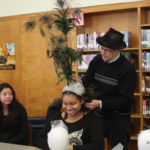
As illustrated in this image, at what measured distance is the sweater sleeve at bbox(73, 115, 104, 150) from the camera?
1660mm

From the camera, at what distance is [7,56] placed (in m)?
4.62

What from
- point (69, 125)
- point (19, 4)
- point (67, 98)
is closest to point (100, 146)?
point (69, 125)

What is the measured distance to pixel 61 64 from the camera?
1584 millimetres

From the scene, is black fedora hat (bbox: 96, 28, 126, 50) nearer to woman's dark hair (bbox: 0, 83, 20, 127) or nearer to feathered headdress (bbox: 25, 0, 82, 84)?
feathered headdress (bbox: 25, 0, 82, 84)

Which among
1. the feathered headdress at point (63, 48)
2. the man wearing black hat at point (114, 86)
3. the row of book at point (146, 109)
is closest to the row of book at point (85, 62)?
the row of book at point (146, 109)

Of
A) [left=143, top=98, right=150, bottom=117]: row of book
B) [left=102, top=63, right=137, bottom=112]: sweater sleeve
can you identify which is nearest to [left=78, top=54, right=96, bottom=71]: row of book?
[left=143, top=98, right=150, bottom=117]: row of book

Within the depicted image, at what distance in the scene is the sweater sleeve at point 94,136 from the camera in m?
Answer: 1.66

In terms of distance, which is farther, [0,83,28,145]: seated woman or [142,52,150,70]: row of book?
[142,52,150,70]: row of book

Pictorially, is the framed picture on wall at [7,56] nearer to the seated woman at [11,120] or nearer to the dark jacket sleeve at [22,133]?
the seated woman at [11,120]

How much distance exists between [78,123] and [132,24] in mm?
2397

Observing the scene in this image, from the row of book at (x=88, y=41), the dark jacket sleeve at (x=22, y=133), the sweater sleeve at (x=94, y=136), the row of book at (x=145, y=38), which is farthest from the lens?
the row of book at (x=88, y=41)

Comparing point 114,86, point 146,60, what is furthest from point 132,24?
point 114,86

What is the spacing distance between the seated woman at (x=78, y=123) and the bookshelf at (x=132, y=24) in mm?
1864

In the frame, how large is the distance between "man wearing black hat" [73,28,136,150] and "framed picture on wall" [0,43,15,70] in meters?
2.61
